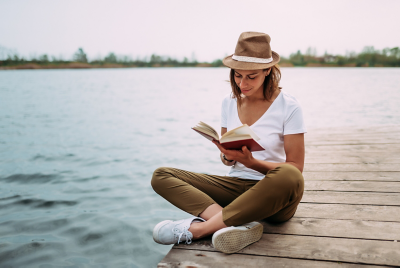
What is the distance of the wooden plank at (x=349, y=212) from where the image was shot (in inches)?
84.2

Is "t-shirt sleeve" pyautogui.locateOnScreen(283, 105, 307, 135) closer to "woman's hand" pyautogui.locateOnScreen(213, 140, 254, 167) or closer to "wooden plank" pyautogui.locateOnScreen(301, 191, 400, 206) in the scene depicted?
"woman's hand" pyautogui.locateOnScreen(213, 140, 254, 167)

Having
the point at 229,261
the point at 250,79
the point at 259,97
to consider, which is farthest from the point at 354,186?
the point at 229,261

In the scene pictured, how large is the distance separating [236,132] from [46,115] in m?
12.2

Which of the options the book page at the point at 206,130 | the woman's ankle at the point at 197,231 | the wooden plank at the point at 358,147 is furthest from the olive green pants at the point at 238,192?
the wooden plank at the point at 358,147

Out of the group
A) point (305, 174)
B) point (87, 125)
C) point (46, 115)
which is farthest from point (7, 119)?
point (305, 174)

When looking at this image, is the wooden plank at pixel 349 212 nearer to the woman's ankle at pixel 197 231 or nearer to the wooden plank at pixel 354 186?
the wooden plank at pixel 354 186

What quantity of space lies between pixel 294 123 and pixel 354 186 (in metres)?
1.24

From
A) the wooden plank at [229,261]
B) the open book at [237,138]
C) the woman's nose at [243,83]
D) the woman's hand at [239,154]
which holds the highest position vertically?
the woman's nose at [243,83]

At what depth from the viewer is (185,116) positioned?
521 inches

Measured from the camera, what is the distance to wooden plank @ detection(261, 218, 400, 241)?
190cm

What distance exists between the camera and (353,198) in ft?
8.21

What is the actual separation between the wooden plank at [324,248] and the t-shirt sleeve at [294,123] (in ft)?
2.04

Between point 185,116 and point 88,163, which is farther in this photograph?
point 185,116

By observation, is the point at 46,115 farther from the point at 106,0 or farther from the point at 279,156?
the point at 106,0
